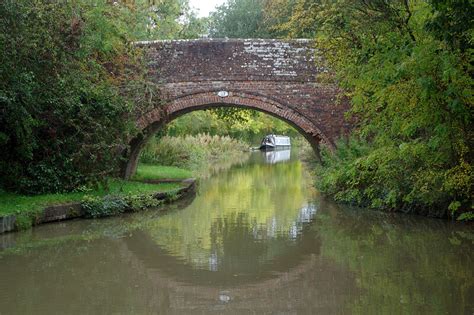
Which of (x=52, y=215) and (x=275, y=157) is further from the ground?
(x=275, y=157)

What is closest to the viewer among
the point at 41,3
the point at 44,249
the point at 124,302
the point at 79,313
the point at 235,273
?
the point at 79,313

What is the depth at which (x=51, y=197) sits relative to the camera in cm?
1384

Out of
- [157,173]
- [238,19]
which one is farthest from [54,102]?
[238,19]

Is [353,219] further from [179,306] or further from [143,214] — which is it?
[179,306]

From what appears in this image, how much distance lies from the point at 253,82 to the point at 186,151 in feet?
31.9

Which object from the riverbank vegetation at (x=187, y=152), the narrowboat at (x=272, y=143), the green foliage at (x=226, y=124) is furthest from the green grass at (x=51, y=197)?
the narrowboat at (x=272, y=143)

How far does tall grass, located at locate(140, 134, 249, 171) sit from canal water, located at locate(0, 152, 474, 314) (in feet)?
35.7

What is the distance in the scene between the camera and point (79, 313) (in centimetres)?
688

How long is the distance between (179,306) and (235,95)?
12.1m

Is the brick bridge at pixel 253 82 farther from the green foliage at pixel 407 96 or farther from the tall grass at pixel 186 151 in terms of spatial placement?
the tall grass at pixel 186 151

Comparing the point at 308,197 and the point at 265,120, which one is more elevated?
the point at 265,120

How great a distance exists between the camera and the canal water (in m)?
7.29

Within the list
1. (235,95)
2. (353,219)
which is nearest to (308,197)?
(235,95)

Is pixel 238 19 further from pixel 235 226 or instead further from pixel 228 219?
pixel 235 226
